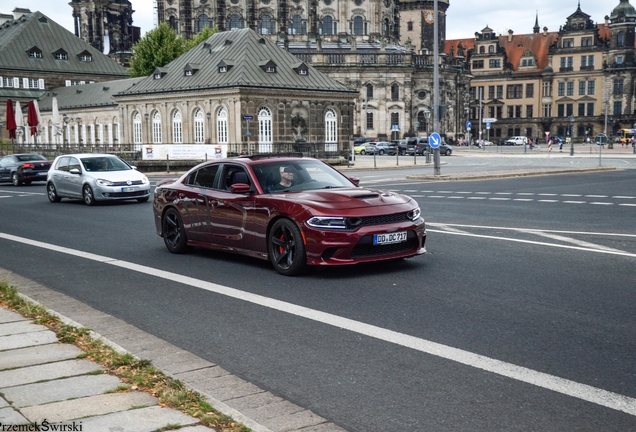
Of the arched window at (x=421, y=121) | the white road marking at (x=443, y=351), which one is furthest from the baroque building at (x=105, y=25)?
the white road marking at (x=443, y=351)

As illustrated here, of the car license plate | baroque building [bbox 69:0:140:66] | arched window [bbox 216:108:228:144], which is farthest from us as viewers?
baroque building [bbox 69:0:140:66]

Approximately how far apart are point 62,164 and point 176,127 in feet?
124

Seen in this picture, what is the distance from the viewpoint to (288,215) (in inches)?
386

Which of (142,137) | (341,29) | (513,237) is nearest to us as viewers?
(513,237)

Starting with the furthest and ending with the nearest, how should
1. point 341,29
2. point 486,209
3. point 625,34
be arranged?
1. point 625,34
2. point 341,29
3. point 486,209

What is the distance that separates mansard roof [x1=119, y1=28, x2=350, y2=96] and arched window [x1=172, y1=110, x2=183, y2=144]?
1.98m

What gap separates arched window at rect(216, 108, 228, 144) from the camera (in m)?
57.0

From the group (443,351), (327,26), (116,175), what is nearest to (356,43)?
(327,26)

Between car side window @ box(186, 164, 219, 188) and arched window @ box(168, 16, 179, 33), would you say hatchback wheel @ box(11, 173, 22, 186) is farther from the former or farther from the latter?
arched window @ box(168, 16, 179, 33)

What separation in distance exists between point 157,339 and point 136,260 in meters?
4.98

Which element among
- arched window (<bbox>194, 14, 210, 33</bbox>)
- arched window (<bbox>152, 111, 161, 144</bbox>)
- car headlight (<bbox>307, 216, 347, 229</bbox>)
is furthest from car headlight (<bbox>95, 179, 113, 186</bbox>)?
arched window (<bbox>194, 14, 210, 33</bbox>)

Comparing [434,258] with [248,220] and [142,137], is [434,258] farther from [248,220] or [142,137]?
[142,137]

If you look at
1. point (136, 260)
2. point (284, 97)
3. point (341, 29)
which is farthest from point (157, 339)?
point (341, 29)

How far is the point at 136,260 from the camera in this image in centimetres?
1148
